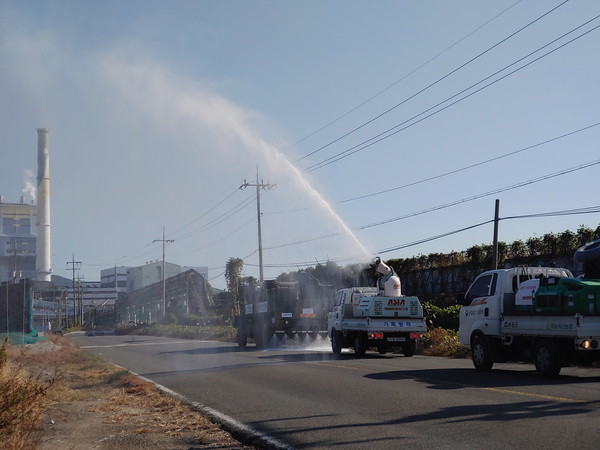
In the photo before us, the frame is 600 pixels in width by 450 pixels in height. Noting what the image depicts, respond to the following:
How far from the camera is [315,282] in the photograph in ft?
106

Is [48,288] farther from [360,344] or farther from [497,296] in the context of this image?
[497,296]

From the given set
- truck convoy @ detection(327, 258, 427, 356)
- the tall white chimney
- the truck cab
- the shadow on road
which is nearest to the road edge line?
the shadow on road

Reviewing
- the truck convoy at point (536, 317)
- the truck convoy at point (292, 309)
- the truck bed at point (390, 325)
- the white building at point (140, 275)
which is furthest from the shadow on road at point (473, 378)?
the white building at point (140, 275)

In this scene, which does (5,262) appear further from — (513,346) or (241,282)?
(513,346)

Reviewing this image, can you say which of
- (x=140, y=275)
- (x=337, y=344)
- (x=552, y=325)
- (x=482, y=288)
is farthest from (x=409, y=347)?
(x=140, y=275)

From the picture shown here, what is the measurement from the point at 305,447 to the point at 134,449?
2.09 meters

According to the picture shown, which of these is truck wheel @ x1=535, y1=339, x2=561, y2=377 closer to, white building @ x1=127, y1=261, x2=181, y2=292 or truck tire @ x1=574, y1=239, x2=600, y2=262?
truck tire @ x1=574, y1=239, x2=600, y2=262

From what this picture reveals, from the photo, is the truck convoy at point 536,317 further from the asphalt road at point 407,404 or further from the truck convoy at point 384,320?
the truck convoy at point 384,320

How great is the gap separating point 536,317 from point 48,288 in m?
79.5

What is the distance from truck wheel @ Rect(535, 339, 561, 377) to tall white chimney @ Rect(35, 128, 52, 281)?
10366 cm

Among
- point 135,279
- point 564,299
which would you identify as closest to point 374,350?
point 564,299

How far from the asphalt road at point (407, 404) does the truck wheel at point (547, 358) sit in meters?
0.24

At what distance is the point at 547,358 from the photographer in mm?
14180

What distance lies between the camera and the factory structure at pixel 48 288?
37.4 metres
